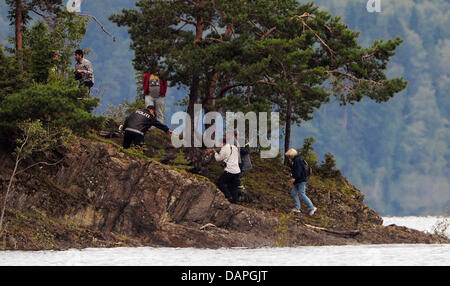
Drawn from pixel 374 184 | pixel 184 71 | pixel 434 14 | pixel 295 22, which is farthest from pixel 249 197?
pixel 434 14

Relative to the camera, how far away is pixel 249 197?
979 inches

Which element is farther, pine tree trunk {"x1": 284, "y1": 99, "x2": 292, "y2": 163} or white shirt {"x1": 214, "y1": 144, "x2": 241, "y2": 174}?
pine tree trunk {"x1": 284, "y1": 99, "x2": 292, "y2": 163}

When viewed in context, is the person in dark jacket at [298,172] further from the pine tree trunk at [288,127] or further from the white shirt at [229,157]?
the pine tree trunk at [288,127]

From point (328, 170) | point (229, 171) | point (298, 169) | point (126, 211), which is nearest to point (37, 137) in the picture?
point (126, 211)

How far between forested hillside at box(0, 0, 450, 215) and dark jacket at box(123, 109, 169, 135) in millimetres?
113184

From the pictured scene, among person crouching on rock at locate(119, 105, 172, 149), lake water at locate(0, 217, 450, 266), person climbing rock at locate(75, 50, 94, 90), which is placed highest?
A: person climbing rock at locate(75, 50, 94, 90)

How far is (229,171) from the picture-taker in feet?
75.3

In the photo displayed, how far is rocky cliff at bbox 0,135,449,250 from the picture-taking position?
64.4 ft

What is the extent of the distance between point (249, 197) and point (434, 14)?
142 m

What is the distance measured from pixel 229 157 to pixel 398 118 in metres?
127

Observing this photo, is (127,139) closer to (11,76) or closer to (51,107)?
(51,107)

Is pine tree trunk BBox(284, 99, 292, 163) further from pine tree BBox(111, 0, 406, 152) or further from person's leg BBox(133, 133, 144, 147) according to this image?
person's leg BBox(133, 133, 144, 147)
